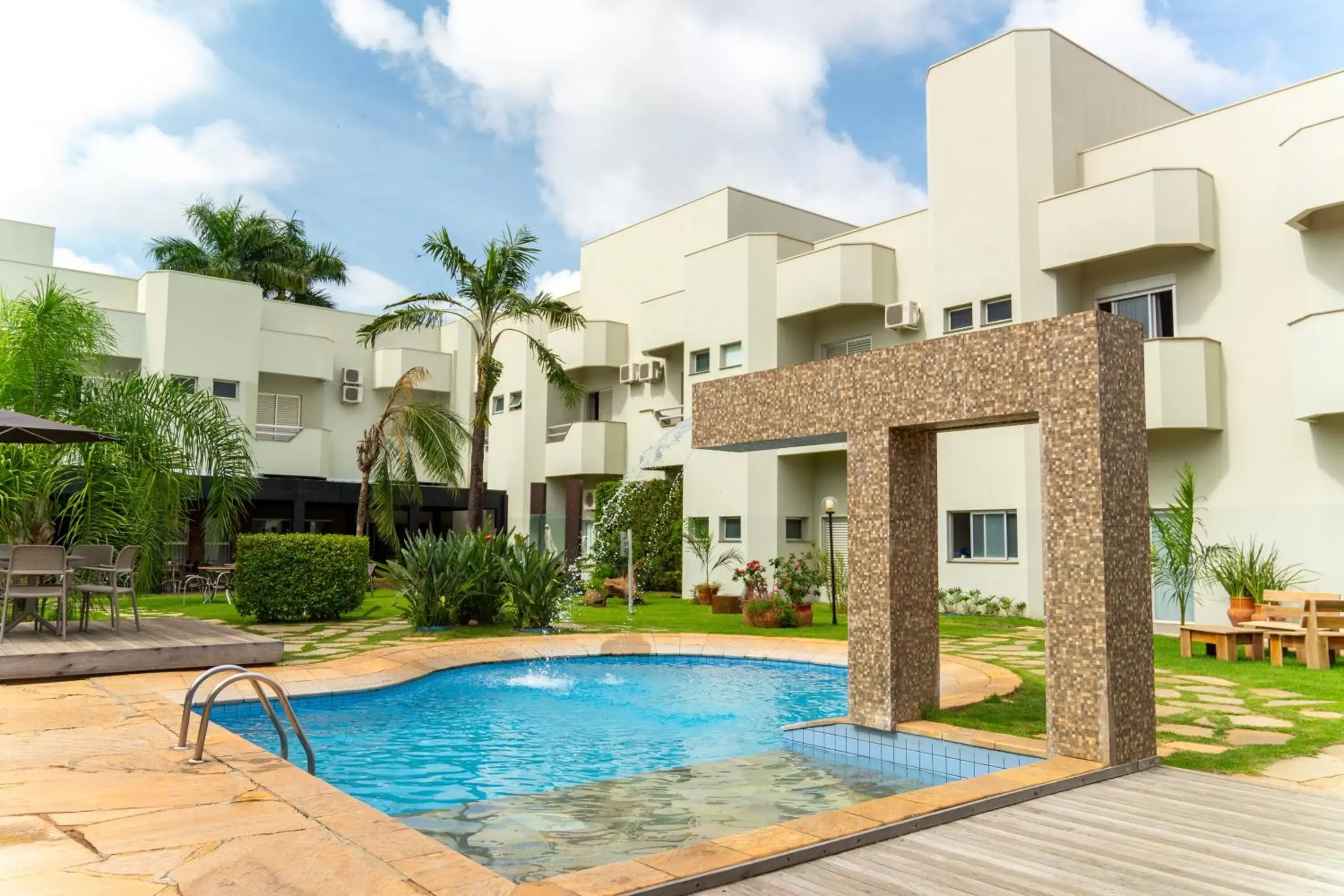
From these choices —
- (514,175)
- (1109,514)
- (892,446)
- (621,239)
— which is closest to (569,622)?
(892,446)

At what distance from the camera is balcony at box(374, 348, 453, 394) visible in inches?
1300

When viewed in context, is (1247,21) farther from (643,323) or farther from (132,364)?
(132,364)

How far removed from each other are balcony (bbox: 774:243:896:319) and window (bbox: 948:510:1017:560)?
5.01 metres

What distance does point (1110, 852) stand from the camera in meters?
4.42

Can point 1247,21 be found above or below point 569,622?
above

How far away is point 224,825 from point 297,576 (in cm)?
1130

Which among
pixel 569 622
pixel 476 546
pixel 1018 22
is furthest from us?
pixel 1018 22

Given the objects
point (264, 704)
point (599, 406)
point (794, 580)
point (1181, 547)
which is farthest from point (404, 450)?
point (264, 704)

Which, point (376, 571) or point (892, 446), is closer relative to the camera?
point (892, 446)

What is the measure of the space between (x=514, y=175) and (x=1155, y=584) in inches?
933

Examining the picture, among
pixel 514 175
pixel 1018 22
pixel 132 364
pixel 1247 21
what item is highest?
pixel 514 175

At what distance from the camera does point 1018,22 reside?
18.6m

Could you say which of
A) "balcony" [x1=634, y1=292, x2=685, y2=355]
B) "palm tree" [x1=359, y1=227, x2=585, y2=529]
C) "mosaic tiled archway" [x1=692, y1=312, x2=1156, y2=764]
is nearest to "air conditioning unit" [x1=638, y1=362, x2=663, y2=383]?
"balcony" [x1=634, y1=292, x2=685, y2=355]

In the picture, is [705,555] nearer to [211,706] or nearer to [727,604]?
[727,604]
